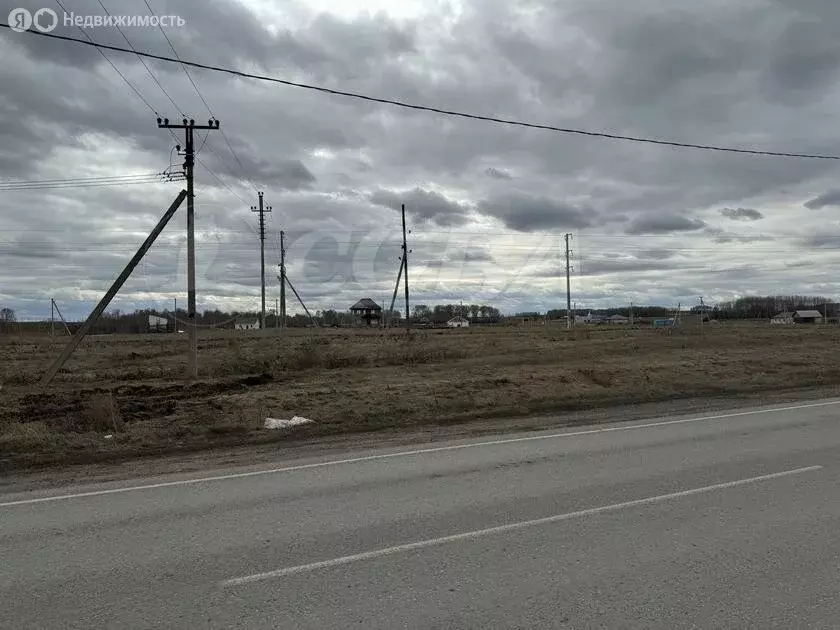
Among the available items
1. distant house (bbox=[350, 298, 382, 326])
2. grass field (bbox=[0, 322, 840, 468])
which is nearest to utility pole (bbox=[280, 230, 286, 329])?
grass field (bbox=[0, 322, 840, 468])

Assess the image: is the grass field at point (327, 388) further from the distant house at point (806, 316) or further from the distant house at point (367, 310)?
the distant house at point (806, 316)

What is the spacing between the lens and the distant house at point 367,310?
111625 millimetres

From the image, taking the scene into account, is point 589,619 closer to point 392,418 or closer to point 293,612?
point 293,612

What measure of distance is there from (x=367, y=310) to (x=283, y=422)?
328 feet

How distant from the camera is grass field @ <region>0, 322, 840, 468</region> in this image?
1170 cm

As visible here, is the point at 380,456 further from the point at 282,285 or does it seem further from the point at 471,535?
the point at 282,285

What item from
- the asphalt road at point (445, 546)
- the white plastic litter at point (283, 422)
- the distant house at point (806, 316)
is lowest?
the white plastic litter at point (283, 422)

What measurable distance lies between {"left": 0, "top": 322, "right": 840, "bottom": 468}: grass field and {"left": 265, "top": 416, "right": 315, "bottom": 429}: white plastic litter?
284 mm

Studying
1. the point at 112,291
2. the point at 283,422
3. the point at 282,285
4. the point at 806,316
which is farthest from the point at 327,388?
the point at 806,316

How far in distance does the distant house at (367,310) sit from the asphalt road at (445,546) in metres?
103

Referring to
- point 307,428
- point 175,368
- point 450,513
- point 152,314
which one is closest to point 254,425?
point 307,428

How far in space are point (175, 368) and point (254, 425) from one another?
37.9 feet

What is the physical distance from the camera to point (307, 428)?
483 inches

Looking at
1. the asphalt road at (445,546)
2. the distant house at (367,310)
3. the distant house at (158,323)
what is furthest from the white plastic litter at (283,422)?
the distant house at (367,310)
